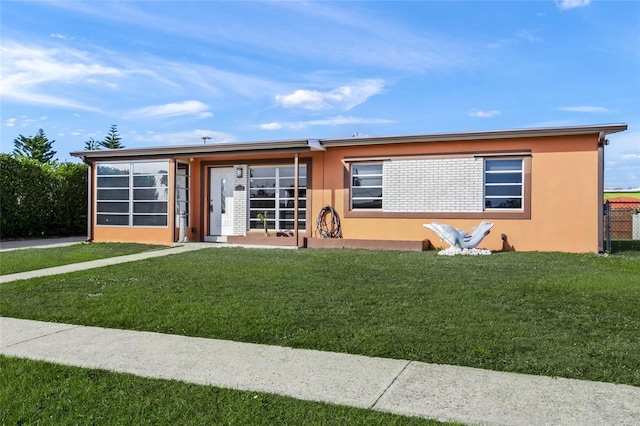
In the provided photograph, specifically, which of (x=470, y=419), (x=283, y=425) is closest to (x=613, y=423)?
(x=470, y=419)

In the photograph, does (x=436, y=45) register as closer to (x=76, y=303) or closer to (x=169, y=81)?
(x=169, y=81)

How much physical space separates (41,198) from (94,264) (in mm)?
10337

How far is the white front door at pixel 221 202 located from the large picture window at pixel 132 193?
1523 millimetres

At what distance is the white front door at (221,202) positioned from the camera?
16609mm

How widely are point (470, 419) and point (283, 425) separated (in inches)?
47.9

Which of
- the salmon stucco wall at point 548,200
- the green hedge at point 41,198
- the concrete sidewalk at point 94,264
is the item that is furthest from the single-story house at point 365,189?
the green hedge at point 41,198

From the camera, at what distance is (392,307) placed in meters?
6.31

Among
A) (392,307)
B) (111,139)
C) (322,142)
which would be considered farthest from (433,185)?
(111,139)

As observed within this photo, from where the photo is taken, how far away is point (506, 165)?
43.8 ft

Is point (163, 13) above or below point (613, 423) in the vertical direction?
above

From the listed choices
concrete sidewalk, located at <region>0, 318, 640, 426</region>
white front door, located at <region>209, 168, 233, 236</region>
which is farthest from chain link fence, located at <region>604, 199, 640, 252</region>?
concrete sidewalk, located at <region>0, 318, 640, 426</region>

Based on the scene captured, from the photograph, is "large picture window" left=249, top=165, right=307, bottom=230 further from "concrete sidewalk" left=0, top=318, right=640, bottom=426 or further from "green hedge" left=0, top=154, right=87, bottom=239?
"concrete sidewalk" left=0, top=318, right=640, bottom=426

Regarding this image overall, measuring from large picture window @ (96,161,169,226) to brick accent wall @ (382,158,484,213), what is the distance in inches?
287

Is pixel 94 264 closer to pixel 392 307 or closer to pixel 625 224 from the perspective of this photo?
pixel 392 307
